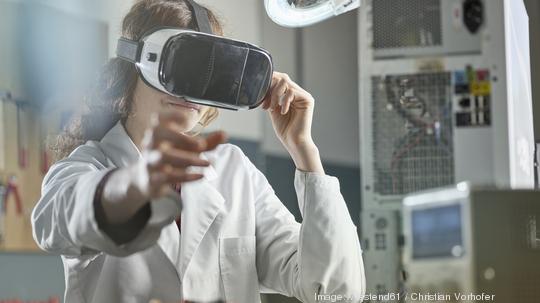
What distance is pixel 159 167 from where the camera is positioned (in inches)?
28.1

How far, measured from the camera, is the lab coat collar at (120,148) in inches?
52.3

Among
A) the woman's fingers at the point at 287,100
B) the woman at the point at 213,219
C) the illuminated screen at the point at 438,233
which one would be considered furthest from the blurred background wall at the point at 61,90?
the illuminated screen at the point at 438,233

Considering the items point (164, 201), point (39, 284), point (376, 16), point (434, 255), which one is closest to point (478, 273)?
point (434, 255)

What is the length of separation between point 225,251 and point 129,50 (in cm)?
38

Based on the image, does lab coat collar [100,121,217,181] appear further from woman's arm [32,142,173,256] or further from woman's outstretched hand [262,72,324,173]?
woman's outstretched hand [262,72,324,173]

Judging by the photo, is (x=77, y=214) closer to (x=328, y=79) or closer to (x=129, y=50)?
(x=129, y=50)

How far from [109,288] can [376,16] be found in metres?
0.78

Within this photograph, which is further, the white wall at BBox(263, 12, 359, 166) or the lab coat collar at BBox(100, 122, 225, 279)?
the white wall at BBox(263, 12, 359, 166)

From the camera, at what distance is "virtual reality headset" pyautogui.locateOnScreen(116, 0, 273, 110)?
1.16 meters

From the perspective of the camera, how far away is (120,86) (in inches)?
55.3

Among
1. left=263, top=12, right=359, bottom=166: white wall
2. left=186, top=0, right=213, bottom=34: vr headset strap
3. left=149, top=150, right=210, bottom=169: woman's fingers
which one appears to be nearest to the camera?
left=149, top=150, right=210, bottom=169: woman's fingers

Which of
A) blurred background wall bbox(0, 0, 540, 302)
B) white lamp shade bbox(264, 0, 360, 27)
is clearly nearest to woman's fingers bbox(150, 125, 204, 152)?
white lamp shade bbox(264, 0, 360, 27)

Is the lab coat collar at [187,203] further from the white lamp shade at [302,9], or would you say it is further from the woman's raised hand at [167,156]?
the woman's raised hand at [167,156]

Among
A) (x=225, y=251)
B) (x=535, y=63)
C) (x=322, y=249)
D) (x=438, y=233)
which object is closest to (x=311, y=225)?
(x=322, y=249)
